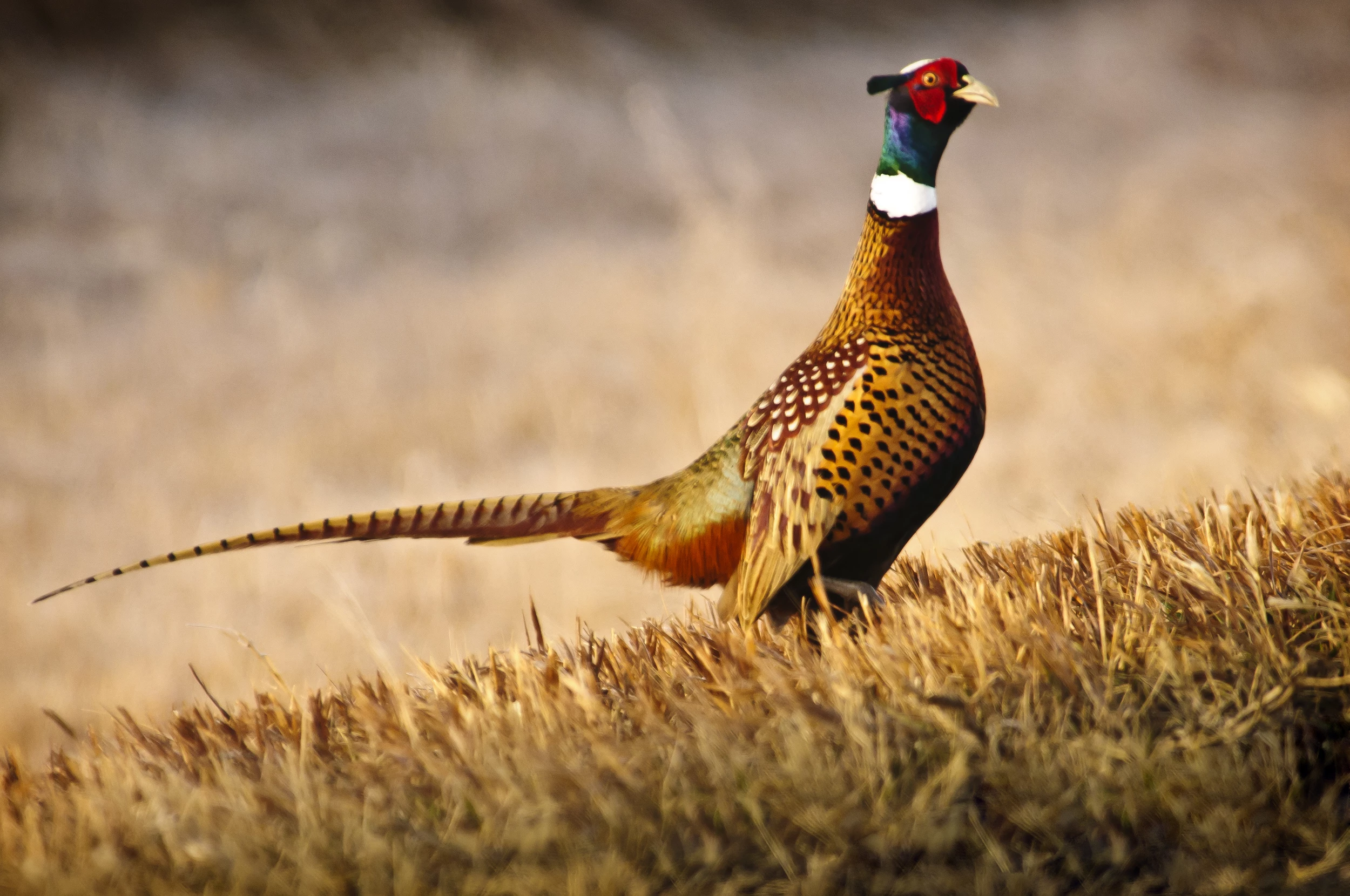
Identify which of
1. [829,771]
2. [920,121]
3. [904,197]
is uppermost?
[920,121]

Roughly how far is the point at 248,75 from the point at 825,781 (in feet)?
17.0

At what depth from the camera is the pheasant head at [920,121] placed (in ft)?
5.05

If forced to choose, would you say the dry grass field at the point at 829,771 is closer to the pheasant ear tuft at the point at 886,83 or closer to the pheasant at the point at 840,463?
the pheasant at the point at 840,463

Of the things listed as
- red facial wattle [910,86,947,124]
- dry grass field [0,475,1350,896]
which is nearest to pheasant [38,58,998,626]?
red facial wattle [910,86,947,124]

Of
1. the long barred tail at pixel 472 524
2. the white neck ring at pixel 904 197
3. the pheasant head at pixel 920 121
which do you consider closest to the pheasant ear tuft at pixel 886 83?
the pheasant head at pixel 920 121

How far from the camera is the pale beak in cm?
153

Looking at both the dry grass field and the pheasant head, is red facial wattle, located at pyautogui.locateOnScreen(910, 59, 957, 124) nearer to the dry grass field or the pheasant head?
the pheasant head

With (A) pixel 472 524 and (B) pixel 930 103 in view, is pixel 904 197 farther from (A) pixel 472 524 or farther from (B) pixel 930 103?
(A) pixel 472 524

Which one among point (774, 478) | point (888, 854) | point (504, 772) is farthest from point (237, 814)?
point (774, 478)

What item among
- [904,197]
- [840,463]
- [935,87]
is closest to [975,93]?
[935,87]

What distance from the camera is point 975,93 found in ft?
5.03

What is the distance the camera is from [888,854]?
100 cm

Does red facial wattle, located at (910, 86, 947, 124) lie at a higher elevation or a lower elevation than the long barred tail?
higher

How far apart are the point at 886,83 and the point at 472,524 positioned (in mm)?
981
